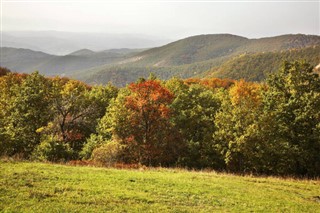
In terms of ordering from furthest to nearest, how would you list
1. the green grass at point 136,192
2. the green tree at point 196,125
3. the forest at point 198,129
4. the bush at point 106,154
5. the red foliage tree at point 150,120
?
the green tree at point 196,125, the red foliage tree at point 150,120, the forest at point 198,129, the bush at point 106,154, the green grass at point 136,192

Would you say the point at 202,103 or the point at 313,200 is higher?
the point at 202,103

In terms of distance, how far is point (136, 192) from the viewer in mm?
20625

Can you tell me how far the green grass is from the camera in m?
16.9

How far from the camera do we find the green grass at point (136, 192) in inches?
665

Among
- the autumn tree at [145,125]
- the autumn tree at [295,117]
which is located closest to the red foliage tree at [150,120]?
the autumn tree at [145,125]

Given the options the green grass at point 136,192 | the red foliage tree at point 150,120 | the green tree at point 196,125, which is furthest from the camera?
the green tree at point 196,125

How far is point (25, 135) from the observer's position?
43.6 metres

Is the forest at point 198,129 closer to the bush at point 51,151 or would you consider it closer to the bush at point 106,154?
the bush at point 106,154

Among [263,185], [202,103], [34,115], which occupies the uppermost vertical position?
[202,103]

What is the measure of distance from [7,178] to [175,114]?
3201 centimetres

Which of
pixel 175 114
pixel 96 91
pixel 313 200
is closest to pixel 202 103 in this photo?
pixel 175 114

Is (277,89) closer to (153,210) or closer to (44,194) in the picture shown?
(153,210)

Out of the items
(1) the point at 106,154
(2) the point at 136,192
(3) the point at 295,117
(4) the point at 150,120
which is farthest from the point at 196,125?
(2) the point at 136,192

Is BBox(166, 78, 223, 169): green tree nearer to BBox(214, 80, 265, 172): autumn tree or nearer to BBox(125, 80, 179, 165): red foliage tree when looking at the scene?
BBox(214, 80, 265, 172): autumn tree
